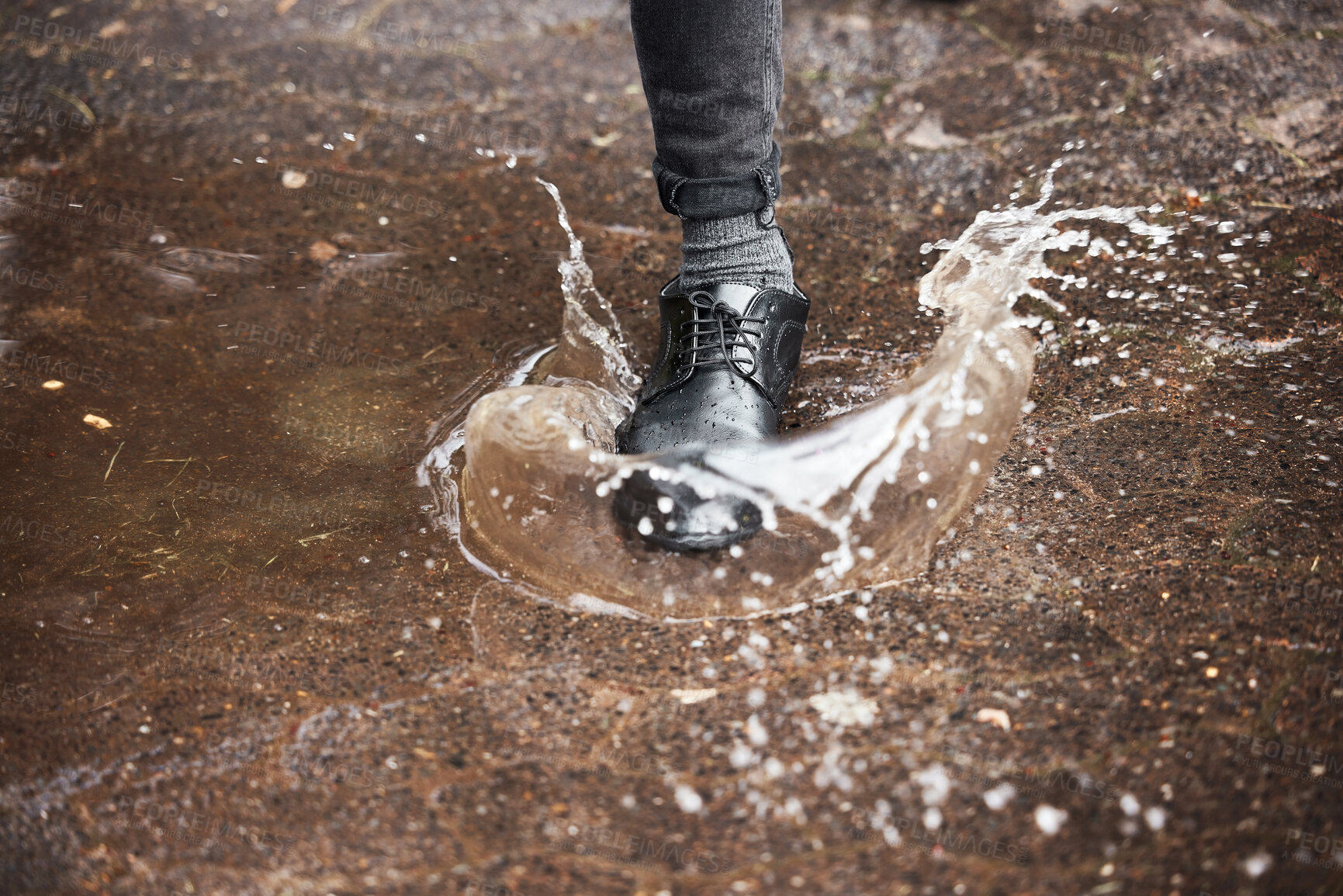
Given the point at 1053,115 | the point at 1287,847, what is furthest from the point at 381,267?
the point at 1287,847

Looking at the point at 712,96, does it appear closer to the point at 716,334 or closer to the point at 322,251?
the point at 716,334

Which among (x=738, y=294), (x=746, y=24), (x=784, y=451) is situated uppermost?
(x=746, y=24)

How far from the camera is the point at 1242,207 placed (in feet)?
7.03

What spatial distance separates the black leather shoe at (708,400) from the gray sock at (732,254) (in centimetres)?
3

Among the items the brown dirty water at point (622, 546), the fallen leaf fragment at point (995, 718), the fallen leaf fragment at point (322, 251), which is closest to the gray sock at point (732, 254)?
the brown dirty water at point (622, 546)

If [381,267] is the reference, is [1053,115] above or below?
above

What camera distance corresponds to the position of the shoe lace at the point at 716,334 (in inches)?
61.6

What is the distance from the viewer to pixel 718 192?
1.57 metres

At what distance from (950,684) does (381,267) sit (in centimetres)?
154

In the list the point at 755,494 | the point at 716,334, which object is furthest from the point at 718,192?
the point at 755,494

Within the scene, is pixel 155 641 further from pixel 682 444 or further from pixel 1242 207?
pixel 1242 207

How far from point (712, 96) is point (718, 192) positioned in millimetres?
164

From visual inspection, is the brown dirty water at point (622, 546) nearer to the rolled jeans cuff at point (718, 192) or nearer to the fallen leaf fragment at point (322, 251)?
the fallen leaf fragment at point (322, 251)

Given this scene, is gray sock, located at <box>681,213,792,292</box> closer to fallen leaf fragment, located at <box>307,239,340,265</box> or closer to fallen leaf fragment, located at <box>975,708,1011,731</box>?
fallen leaf fragment, located at <box>975,708,1011,731</box>
